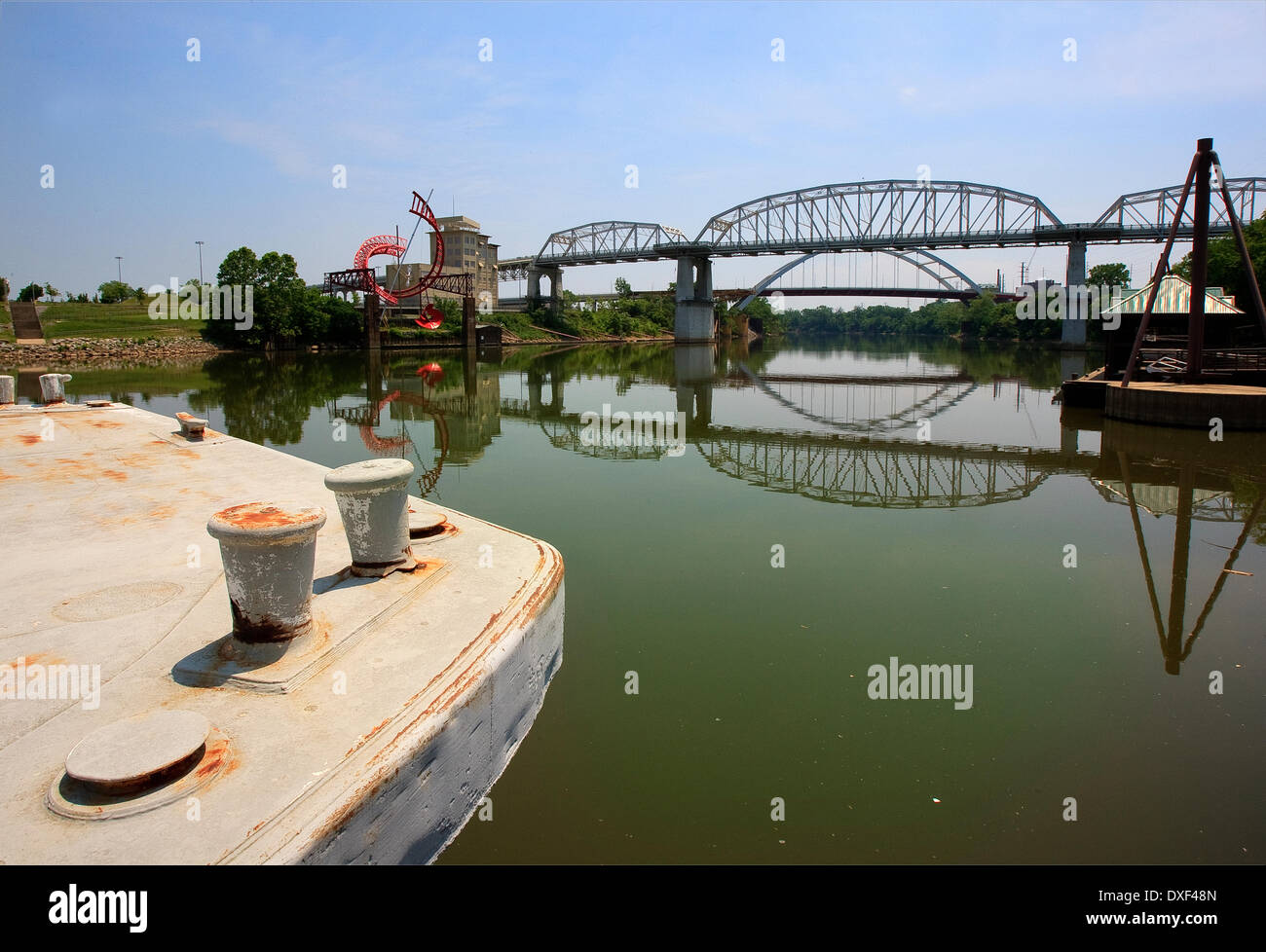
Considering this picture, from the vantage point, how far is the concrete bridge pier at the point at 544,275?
393 feet

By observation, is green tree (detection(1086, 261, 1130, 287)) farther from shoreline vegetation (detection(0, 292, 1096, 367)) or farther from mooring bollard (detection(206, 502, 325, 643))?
mooring bollard (detection(206, 502, 325, 643))

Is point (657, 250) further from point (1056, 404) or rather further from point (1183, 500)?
point (1183, 500)

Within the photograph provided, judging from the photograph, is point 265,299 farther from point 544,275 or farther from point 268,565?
point 544,275

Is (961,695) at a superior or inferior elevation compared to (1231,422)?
inferior

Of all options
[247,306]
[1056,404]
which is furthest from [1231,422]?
[247,306]

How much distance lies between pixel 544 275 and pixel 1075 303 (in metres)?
78.8

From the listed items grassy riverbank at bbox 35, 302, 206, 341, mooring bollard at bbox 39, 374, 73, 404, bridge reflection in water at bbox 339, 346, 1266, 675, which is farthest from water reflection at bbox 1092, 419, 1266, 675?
grassy riverbank at bbox 35, 302, 206, 341

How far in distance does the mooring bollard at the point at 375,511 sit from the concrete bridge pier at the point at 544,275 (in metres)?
114

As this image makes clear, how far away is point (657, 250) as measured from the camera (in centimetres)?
10881

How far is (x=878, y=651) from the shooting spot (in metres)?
6.92

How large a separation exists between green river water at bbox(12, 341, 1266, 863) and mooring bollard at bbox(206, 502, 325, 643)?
1.87 metres

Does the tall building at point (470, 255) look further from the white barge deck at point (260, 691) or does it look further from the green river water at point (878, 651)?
the white barge deck at point (260, 691)

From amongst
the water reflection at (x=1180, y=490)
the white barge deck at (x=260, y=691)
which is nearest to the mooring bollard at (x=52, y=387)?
the white barge deck at (x=260, y=691)
